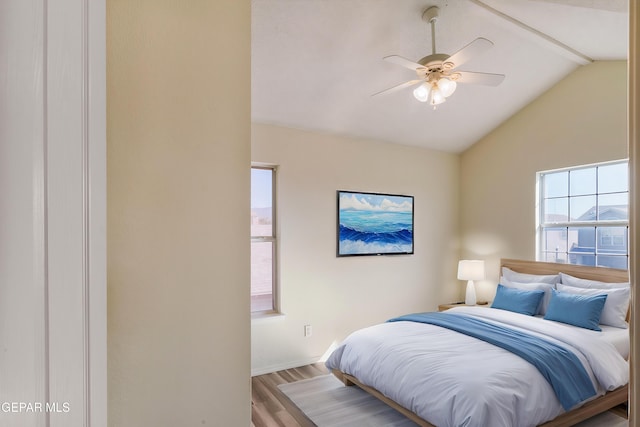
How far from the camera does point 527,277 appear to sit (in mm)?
3941

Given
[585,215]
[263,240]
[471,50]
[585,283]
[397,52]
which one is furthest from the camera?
[585,215]

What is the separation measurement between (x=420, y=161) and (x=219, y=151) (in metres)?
4.14

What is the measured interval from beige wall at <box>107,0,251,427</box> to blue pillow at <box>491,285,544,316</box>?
3548 mm

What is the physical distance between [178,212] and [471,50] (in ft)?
6.69

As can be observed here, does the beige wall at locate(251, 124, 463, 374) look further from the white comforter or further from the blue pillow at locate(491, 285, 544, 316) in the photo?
the blue pillow at locate(491, 285, 544, 316)

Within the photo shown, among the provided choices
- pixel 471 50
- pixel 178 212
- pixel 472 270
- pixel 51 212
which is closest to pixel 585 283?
pixel 472 270

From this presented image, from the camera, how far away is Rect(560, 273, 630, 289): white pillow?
10.6 ft

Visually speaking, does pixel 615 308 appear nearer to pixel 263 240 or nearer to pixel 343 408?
pixel 343 408

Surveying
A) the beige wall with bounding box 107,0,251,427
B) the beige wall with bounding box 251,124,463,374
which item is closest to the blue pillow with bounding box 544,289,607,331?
the beige wall with bounding box 251,124,463,374

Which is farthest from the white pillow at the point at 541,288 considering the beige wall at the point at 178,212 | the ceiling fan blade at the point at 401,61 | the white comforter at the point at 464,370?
the beige wall at the point at 178,212

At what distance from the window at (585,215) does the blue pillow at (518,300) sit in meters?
0.68

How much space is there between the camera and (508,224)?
4348 millimetres

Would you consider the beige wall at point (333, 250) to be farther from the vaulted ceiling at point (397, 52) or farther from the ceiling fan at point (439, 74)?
the ceiling fan at point (439, 74)

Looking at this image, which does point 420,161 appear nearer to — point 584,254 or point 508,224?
point 508,224
